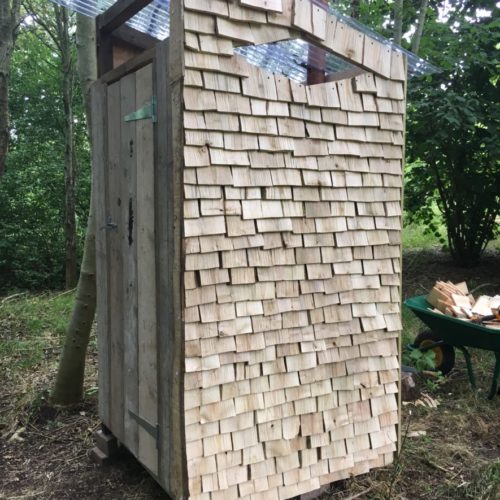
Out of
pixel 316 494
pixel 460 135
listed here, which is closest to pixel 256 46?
pixel 316 494

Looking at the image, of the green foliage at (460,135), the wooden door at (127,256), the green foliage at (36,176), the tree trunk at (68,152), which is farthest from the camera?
the green foliage at (36,176)

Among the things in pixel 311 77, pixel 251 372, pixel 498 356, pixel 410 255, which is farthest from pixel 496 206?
pixel 251 372

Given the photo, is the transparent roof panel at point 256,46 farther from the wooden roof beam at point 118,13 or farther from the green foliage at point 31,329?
the green foliage at point 31,329

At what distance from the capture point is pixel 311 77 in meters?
2.96

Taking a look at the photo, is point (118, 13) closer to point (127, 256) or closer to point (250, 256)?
point (127, 256)

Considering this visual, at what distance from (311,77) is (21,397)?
3.31 meters

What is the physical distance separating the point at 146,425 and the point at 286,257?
111 centimetres

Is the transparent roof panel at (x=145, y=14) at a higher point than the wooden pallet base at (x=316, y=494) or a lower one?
higher

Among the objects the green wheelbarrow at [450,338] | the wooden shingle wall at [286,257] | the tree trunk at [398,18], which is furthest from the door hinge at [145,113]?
the tree trunk at [398,18]

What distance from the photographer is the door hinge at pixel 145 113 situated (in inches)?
93.1

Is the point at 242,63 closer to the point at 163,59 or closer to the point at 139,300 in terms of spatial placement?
the point at 163,59

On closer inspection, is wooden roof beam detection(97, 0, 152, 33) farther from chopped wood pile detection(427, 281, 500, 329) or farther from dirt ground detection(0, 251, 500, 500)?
chopped wood pile detection(427, 281, 500, 329)

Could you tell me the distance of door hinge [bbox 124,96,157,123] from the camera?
237cm

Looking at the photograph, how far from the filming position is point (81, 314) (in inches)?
154
